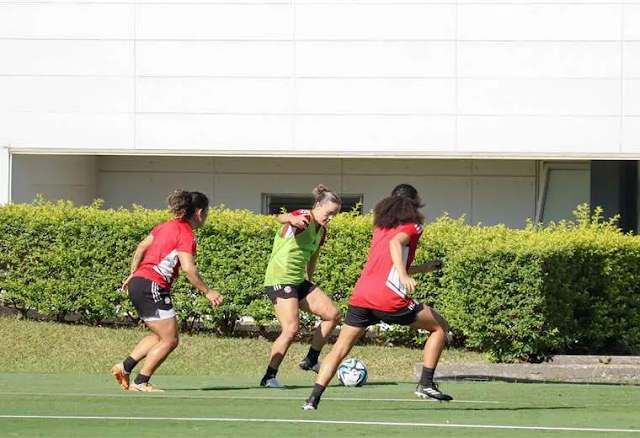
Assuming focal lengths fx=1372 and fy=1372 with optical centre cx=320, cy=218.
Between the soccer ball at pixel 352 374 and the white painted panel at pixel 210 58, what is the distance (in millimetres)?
8371

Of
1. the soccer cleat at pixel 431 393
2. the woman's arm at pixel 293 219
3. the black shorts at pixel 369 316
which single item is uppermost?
the woman's arm at pixel 293 219

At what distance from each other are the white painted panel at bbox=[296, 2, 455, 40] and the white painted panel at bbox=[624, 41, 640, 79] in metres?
2.62

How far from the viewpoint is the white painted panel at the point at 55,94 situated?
69.5 ft

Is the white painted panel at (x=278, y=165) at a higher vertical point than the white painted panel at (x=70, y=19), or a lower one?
lower

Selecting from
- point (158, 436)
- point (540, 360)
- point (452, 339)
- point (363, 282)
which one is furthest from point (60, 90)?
point (158, 436)

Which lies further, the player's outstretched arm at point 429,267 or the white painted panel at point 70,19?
the white painted panel at point 70,19

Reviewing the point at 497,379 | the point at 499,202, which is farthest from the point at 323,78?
the point at 497,379

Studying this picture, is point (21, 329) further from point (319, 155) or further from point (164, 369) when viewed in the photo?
point (319, 155)

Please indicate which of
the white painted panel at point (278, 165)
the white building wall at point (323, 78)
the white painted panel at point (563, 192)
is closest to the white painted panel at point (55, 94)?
the white building wall at point (323, 78)

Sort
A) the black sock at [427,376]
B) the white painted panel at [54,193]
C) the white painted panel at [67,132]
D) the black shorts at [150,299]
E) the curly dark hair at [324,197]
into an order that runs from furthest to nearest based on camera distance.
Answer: the white painted panel at [54,193] < the white painted panel at [67,132] < the curly dark hair at [324,197] < the black shorts at [150,299] < the black sock at [427,376]

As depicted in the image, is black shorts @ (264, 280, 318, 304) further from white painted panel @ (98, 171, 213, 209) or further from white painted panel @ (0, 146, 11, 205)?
white painted panel @ (98, 171, 213, 209)

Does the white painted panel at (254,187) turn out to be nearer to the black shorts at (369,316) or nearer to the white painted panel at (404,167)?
the white painted panel at (404,167)

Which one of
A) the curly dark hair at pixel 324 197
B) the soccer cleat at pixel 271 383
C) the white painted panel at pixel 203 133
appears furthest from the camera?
the white painted panel at pixel 203 133

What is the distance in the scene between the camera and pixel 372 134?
68.7ft
